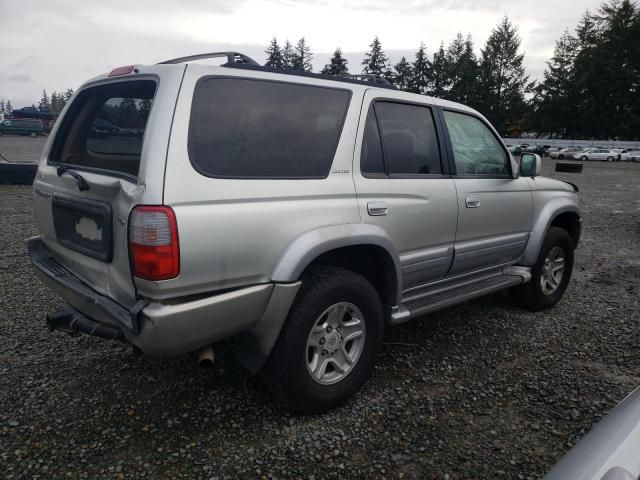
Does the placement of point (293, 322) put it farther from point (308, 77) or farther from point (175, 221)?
point (308, 77)

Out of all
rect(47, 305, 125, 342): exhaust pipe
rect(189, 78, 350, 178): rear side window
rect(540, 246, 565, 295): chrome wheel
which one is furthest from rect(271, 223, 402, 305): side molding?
rect(540, 246, 565, 295): chrome wheel

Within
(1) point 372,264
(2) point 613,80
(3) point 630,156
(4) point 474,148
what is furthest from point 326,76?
(2) point 613,80

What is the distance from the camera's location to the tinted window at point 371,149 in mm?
2840

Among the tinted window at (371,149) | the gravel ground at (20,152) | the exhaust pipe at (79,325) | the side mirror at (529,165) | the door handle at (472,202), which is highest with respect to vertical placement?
the tinted window at (371,149)

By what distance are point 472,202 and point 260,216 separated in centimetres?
185

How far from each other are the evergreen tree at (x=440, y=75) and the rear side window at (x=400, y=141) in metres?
74.8

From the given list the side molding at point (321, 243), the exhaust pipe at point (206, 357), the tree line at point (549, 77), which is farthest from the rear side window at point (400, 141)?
the tree line at point (549, 77)

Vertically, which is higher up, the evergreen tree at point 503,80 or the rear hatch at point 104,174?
the evergreen tree at point 503,80

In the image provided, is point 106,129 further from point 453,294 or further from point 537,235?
point 537,235

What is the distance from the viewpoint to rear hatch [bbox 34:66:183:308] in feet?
6.99

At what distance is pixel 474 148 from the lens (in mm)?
3760

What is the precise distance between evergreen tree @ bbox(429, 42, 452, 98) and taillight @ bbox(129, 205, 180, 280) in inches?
3013

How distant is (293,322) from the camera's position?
2432 mm

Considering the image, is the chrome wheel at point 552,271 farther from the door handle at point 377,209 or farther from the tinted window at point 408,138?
the door handle at point 377,209
